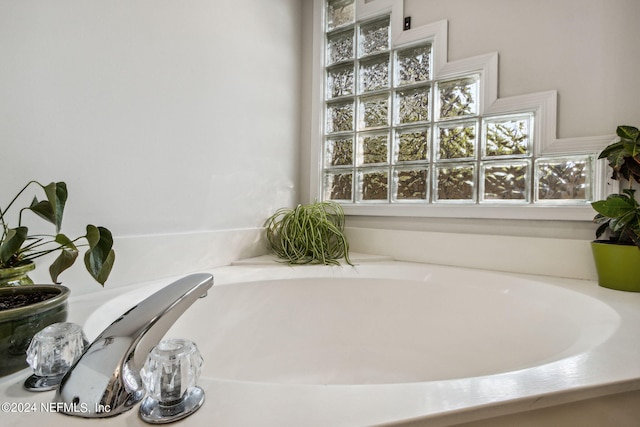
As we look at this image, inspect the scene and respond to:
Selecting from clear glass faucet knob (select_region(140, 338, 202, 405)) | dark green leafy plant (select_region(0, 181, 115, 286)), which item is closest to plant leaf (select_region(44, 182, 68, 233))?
dark green leafy plant (select_region(0, 181, 115, 286))

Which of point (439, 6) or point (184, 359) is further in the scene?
point (439, 6)

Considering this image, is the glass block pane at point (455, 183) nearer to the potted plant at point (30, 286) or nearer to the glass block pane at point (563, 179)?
the glass block pane at point (563, 179)

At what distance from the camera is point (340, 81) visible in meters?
1.71

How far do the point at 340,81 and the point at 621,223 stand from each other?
1.30 meters

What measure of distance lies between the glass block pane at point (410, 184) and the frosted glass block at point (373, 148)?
0.11 meters

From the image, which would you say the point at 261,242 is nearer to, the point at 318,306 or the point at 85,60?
the point at 318,306

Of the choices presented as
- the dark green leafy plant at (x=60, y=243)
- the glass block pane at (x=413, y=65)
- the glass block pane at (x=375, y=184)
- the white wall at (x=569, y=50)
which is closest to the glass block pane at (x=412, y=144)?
the glass block pane at (x=375, y=184)

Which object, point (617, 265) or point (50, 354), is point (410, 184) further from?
point (50, 354)

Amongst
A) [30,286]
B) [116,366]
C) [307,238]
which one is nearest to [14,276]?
[30,286]

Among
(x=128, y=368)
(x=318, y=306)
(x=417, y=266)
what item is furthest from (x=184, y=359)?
(x=417, y=266)

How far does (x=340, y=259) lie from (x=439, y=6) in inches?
44.9

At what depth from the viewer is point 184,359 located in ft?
1.23

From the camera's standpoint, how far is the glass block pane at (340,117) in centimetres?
168

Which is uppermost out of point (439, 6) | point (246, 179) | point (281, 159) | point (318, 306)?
point (439, 6)
